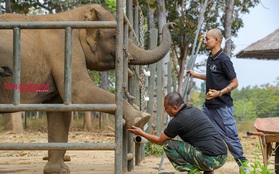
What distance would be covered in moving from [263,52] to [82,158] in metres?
13.9

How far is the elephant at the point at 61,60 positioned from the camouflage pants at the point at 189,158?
1.14 ft

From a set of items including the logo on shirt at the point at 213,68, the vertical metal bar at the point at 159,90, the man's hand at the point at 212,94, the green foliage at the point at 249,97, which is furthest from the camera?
the green foliage at the point at 249,97

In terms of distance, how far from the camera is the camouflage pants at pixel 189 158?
5352mm

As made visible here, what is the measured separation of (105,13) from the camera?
6.63m

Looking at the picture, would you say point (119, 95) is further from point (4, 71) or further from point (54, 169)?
point (54, 169)

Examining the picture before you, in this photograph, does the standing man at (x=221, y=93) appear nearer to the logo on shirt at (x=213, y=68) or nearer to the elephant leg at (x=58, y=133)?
the logo on shirt at (x=213, y=68)

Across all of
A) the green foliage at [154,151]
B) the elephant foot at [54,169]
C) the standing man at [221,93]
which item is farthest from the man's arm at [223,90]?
the green foliage at [154,151]

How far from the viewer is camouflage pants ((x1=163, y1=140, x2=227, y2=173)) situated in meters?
5.35

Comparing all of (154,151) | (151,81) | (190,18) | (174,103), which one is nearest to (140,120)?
(174,103)

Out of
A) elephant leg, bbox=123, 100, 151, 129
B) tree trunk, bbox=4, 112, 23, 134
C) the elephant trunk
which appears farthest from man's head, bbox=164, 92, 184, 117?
tree trunk, bbox=4, 112, 23, 134

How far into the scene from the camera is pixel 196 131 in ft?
17.7

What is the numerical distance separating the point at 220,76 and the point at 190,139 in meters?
1.15

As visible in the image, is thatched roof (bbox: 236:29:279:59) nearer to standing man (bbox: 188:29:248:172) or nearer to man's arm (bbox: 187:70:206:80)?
man's arm (bbox: 187:70:206:80)

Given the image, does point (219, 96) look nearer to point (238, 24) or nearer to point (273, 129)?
point (273, 129)
